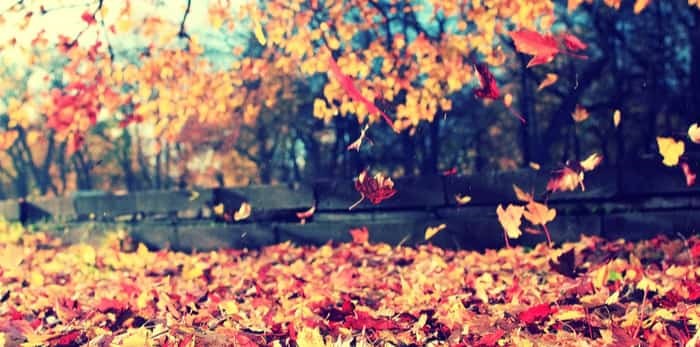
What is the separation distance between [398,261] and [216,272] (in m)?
1.45

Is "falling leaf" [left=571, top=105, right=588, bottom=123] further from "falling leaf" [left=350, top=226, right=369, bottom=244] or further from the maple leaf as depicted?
the maple leaf

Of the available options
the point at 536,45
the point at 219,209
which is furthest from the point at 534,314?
the point at 219,209

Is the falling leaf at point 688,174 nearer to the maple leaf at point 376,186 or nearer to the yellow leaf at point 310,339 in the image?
the maple leaf at point 376,186

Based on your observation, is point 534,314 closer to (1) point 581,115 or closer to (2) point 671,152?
(2) point 671,152

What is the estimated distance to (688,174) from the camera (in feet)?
15.2

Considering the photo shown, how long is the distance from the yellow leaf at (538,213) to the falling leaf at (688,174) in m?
1.02

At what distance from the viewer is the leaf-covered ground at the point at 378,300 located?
2289mm

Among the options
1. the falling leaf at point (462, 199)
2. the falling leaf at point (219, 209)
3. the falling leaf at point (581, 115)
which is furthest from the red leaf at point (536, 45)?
the falling leaf at point (581, 115)

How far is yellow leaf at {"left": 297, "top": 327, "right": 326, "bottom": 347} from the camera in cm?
203

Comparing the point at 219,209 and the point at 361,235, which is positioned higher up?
the point at 219,209

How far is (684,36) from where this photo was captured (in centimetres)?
1719

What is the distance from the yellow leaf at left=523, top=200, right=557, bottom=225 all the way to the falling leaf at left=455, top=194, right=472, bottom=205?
53cm

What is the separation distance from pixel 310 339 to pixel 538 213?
3.43 meters

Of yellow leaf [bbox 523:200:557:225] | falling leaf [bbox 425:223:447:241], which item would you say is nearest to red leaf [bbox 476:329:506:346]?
yellow leaf [bbox 523:200:557:225]
